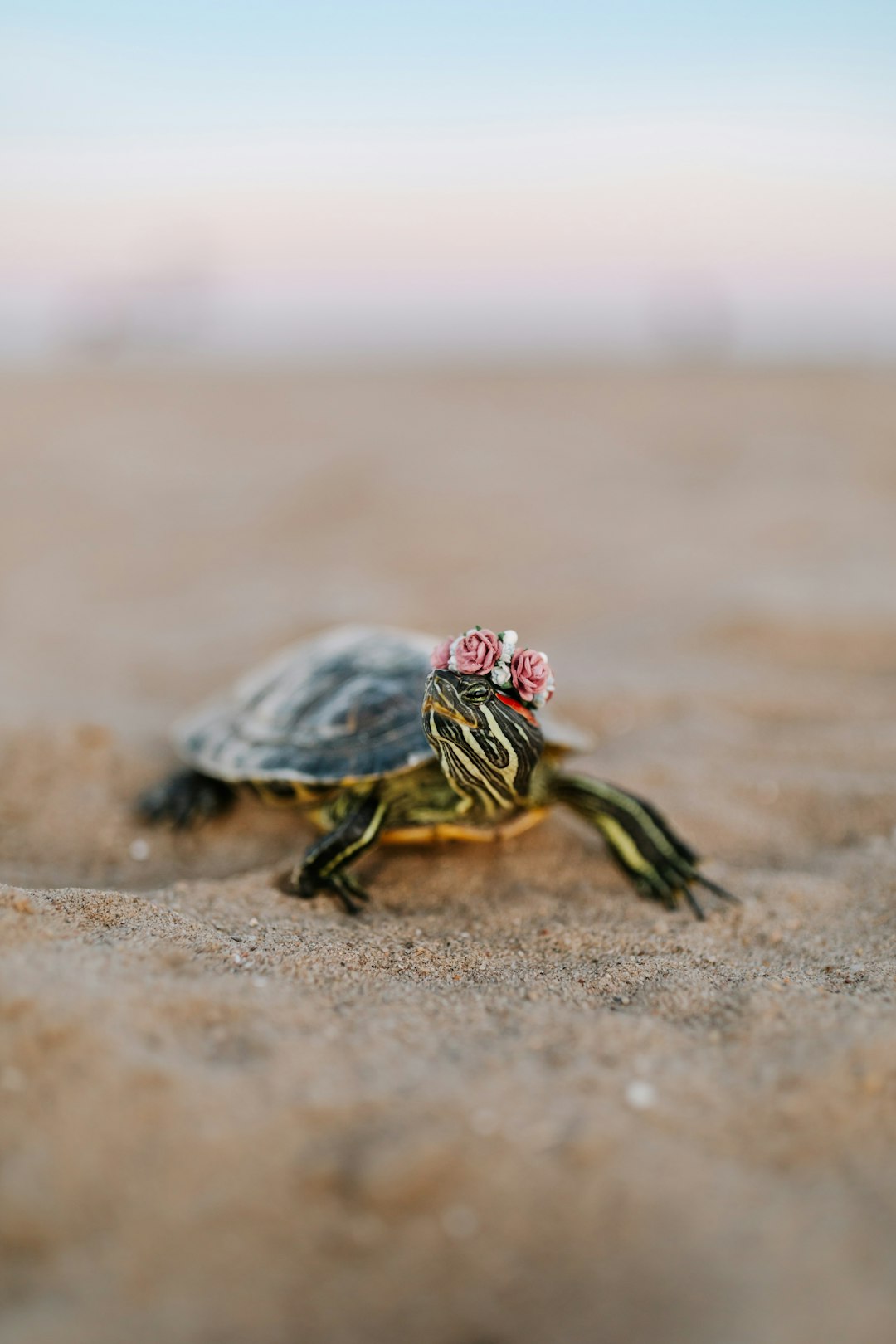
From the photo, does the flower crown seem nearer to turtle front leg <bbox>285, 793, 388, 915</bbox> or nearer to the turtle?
the turtle

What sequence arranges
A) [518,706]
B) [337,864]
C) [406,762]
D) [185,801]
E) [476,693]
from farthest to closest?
[185,801] → [406,762] → [337,864] → [518,706] → [476,693]

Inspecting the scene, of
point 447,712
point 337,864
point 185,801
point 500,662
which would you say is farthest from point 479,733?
point 185,801

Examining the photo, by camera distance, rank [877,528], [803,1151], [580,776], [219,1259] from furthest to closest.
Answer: [877,528] → [580,776] → [803,1151] → [219,1259]

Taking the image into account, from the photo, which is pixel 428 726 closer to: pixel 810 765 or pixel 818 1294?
pixel 818 1294

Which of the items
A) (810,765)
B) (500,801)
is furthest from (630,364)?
(500,801)

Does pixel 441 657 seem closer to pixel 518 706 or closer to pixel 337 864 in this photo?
pixel 518 706

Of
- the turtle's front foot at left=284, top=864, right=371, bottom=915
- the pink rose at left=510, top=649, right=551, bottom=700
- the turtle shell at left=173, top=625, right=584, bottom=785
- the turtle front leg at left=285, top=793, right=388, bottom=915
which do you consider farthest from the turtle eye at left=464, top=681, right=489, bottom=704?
the turtle's front foot at left=284, top=864, right=371, bottom=915
